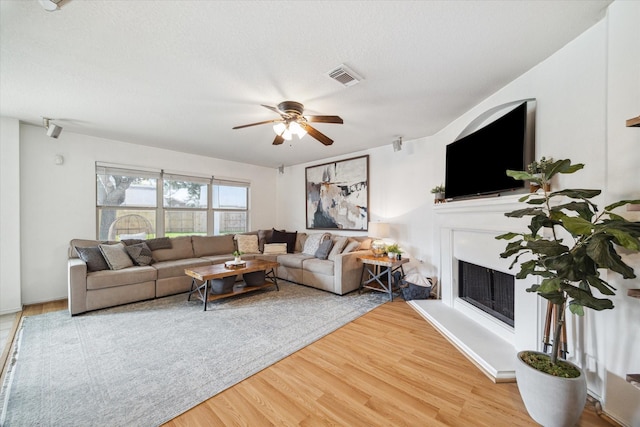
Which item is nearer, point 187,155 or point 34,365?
point 34,365

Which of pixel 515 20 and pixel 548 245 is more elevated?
pixel 515 20

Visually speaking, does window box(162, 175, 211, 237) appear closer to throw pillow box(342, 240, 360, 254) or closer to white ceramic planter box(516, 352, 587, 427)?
throw pillow box(342, 240, 360, 254)

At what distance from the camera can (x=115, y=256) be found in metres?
3.56

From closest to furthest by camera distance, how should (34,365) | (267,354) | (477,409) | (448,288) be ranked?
(477,409) → (34,365) → (267,354) → (448,288)

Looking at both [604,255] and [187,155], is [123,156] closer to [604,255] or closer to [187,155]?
[187,155]

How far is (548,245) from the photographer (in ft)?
4.60

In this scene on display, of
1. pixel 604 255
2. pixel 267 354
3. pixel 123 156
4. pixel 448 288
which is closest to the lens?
pixel 604 255

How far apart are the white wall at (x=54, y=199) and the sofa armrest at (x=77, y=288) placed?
3.27 ft

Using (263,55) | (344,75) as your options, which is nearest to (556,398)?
(344,75)

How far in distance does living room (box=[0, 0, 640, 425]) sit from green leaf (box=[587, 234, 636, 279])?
0.45 meters

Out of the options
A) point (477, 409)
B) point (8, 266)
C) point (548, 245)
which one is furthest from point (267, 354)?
point (8, 266)

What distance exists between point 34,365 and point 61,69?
8.20ft

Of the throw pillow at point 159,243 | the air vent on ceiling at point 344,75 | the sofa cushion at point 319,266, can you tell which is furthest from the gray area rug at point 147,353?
the air vent on ceiling at point 344,75

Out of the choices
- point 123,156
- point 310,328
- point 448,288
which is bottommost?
point 310,328
